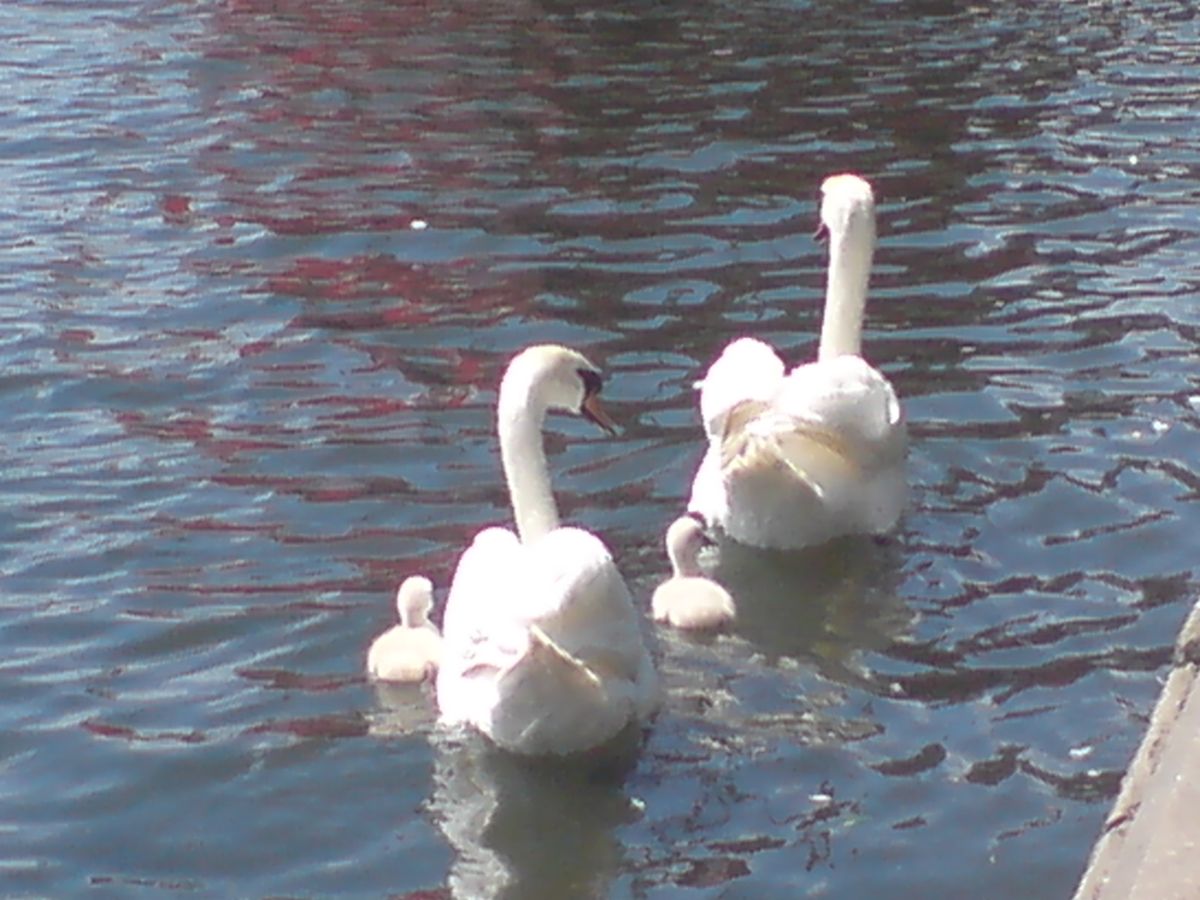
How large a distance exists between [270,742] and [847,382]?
91.1 inches

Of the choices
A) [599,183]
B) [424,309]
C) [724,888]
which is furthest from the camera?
[599,183]

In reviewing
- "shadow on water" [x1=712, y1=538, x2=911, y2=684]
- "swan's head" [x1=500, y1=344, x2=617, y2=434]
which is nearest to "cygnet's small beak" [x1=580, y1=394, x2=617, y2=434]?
"swan's head" [x1=500, y1=344, x2=617, y2=434]

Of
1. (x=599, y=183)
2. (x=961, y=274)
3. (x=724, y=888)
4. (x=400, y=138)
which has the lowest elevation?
(x=724, y=888)

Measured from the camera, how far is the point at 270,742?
6.65 metres

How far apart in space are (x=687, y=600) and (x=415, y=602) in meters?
0.85

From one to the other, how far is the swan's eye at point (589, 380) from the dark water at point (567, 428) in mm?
875

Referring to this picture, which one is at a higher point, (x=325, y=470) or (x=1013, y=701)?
→ (x=325, y=470)

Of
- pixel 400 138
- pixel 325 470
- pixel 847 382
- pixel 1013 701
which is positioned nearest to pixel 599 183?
pixel 400 138

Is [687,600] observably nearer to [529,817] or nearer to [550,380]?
[550,380]

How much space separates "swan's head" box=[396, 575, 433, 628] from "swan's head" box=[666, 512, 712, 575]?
83cm

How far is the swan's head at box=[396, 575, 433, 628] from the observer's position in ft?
23.4

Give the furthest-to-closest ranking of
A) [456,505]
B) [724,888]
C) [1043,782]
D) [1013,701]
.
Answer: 1. [456,505]
2. [1013,701]
3. [1043,782]
4. [724,888]

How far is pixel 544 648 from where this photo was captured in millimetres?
6062

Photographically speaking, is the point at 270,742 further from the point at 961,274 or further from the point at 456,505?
the point at 961,274
